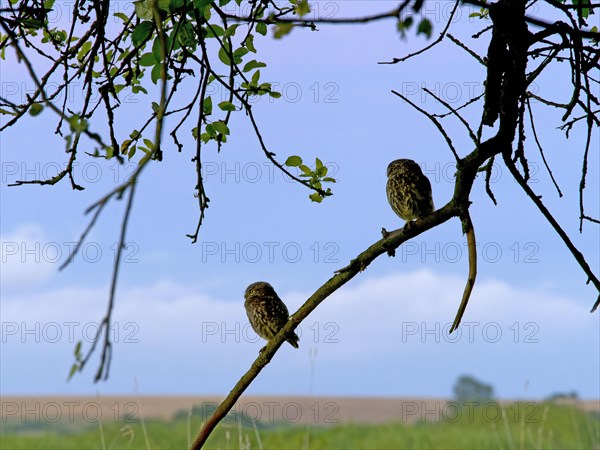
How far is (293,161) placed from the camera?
10.1ft

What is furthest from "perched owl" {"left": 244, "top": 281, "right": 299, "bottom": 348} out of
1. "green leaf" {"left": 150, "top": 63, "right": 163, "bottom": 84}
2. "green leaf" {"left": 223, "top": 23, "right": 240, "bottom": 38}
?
"green leaf" {"left": 150, "top": 63, "right": 163, "bottom": 84}

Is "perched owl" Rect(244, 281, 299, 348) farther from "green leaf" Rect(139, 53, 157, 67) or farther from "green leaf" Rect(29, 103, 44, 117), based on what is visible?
"green leaf" Rect(29, 103, 44, 117)

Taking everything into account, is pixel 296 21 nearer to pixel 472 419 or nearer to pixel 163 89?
pixel 163 89

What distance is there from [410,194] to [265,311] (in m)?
1.20

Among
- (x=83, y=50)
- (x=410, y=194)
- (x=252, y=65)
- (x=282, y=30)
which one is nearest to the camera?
(x=282, y=30)

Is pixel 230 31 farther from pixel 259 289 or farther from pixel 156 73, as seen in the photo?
pixel 259 289

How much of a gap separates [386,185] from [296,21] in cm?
246

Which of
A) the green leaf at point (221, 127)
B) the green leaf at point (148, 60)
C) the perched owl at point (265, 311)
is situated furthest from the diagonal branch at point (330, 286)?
the perched owl at point (265, 311)

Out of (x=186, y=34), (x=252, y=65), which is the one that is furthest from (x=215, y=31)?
(x=252, y=65)

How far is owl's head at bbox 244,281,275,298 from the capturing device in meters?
4.52

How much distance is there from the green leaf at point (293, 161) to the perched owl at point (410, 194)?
31.3 inches

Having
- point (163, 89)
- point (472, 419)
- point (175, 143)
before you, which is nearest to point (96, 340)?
point (163, 89)

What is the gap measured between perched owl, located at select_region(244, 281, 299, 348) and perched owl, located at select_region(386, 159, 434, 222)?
105 cm

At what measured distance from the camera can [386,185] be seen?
3861 millimetres
